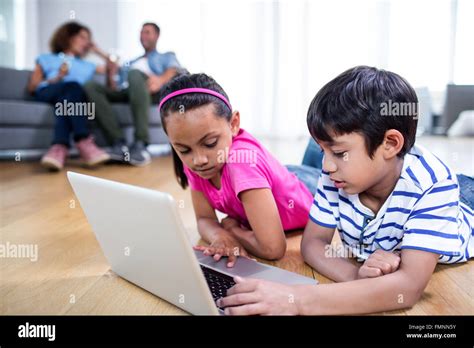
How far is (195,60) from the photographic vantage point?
4219 mm

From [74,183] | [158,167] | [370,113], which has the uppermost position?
[370,113]

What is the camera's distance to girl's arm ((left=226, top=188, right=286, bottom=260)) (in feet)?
3.39

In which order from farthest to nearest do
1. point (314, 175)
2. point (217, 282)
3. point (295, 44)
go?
1. point (295, 44)
2. point (314, 175)
3. point (217, 282)

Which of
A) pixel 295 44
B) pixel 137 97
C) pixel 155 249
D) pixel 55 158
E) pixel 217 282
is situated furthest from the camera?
pixel 295 44

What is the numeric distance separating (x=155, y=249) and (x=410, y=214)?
0.45 meters

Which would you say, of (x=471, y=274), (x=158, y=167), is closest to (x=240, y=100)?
(x=158, y=167)

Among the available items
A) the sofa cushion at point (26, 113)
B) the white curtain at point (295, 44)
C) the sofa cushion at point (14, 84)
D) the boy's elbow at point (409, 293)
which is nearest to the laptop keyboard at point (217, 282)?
the boy's elbow at point (409, 293)

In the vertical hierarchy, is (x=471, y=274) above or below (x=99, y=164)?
above

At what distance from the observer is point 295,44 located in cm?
414

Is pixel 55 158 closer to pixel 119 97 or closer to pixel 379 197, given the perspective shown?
pixel 119 97

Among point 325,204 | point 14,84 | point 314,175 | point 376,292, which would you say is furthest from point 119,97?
point 376,292
